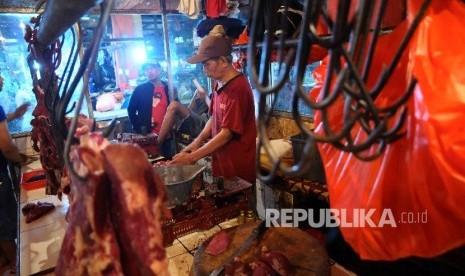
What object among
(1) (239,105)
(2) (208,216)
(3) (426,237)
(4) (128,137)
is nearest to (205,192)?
(2) (208,216)

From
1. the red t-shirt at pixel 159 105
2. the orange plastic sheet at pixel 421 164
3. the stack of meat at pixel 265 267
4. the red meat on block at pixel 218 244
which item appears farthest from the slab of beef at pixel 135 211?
the red t-shirt at pixel 159 105

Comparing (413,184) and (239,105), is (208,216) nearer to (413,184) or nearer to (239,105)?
(239,105)

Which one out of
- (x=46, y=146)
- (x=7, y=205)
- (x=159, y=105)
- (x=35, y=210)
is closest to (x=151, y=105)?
(x=159, y=105)

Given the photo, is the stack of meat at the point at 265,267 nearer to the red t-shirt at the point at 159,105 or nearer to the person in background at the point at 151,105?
the person in background at the point at 151,105

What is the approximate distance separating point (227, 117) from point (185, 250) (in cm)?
154

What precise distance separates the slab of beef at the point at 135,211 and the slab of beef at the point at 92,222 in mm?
32

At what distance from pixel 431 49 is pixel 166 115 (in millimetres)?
Answer: 5525

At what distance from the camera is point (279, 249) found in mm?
2270

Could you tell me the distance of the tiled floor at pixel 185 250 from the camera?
2.26m

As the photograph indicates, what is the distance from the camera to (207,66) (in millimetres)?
3605

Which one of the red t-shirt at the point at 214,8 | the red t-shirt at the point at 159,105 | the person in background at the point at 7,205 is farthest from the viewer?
the red t-shirt at the point at 159,105

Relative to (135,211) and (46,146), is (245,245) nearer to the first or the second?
(135,211)

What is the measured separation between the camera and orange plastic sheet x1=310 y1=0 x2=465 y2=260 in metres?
0.98

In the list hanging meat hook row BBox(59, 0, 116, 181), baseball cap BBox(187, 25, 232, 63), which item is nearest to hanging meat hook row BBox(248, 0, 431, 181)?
hanging meat hook row BBox(59, 0, 116, 181)
